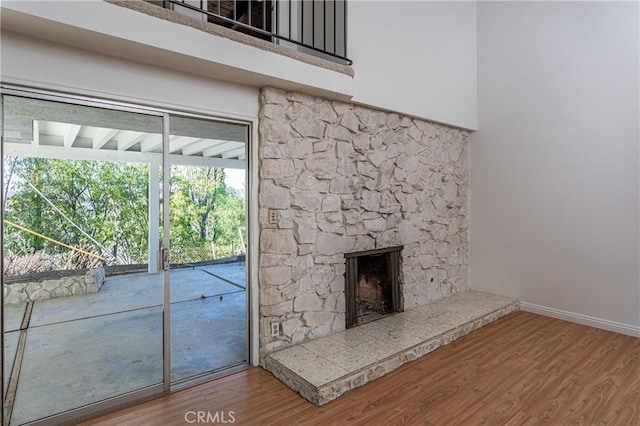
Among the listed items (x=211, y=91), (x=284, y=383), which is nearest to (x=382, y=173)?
(x=211, y=91)

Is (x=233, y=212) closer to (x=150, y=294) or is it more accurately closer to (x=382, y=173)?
(x=150, y=294)

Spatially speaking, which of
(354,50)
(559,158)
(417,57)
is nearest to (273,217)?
(354,50)

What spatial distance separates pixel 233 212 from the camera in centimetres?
305

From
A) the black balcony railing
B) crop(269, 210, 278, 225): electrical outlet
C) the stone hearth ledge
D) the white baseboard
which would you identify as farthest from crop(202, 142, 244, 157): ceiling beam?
the white baseboard

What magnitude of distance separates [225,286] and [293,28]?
139 inches

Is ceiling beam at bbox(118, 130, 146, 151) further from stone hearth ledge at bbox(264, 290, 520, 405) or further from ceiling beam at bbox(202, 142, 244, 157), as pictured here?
stone hearth ledge at bbox(264, 290, 520, 405)

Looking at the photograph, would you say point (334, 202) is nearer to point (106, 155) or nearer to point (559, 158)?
point (106, 155)

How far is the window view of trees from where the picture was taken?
2.09 metres

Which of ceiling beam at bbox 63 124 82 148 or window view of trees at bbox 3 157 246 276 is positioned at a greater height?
ceiling beam at bbox 63 124 82 148

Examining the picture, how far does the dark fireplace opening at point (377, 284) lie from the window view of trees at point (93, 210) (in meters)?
1.50

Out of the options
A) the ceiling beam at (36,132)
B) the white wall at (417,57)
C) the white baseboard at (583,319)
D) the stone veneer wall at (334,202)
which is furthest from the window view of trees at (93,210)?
the white baseboard at (583,319)

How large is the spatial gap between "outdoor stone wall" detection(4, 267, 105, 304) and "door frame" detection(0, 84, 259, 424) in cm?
8

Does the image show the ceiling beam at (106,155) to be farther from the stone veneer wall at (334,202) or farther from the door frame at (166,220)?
the stone veneer wall at (334,202)

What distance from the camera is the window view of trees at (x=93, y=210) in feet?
6.86
